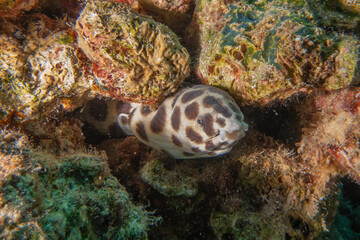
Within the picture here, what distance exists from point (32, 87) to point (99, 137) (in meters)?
2.06

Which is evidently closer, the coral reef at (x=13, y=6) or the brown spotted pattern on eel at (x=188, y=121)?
the coral reef at (x=13, y=6)

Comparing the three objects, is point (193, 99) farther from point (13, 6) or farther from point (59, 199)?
point (13, 6)

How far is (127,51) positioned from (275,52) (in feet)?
5.62

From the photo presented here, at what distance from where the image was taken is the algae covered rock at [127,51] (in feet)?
7.77

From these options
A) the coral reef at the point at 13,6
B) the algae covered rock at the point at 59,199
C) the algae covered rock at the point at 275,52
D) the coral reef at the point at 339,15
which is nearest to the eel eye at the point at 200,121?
the algae covered rock at the point at 275,52

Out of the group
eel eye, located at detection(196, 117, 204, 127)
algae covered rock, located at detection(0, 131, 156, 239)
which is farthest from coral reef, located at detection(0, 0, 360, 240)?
eel eye, located at detection(196, 117, 204, 127)

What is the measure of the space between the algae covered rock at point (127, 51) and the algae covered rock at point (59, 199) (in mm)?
1032

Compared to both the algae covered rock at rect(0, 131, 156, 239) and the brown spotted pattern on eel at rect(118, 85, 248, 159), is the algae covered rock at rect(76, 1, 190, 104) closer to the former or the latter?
the brown spotted pattern on eel at rect(118, 85, 248, 159)

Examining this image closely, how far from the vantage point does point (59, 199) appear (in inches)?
67.6

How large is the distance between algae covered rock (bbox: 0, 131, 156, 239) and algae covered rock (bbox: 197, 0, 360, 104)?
1.97 meters

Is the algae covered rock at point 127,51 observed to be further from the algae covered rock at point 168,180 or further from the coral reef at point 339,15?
the coral reef at point 339,15

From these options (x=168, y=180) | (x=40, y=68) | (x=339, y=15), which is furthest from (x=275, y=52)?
(x=40, y=68)

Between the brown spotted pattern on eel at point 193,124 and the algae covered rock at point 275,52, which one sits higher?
the algae covered rock at point 275,52

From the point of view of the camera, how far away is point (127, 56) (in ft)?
8.18
